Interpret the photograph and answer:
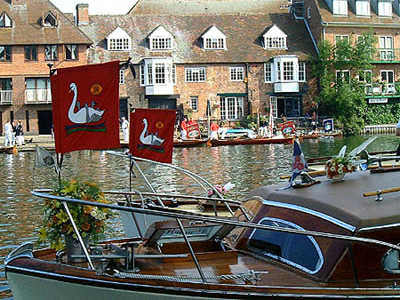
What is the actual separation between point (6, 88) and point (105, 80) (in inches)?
1988

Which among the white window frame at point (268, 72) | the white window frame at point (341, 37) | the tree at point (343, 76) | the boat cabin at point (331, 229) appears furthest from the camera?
the white window frame at point (268, 72)

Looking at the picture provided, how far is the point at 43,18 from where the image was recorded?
5647 cm

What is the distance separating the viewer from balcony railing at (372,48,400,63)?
6262 centimetres

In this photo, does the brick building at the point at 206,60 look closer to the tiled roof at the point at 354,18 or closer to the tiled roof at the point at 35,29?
the tiled roof at the point at 35,29

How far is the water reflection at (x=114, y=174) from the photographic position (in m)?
16.0

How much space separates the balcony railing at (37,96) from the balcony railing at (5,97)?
138 centimetres

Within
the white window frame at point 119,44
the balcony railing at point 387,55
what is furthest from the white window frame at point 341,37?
the white window frame at point 119,44

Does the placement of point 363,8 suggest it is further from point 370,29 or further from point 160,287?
point 160,287

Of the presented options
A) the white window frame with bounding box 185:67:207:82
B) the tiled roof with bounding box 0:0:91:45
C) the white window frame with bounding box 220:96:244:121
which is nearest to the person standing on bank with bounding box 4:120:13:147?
the tiled roof with bounding box 0:0:91:45

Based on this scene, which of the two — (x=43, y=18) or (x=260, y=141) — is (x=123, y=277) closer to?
(x=260, y=141)

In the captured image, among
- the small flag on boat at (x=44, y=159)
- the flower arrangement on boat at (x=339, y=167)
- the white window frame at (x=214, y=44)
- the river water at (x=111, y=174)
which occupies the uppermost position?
the white window frame at (x=214, y=44)

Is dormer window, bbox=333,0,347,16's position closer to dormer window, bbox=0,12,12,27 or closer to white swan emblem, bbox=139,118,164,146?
dormer window, bbox=0,12,12,27

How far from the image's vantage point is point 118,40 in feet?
192

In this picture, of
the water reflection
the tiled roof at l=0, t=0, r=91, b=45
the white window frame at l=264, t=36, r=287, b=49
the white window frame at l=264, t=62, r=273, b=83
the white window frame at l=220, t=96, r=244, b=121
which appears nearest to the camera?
the water reflection
